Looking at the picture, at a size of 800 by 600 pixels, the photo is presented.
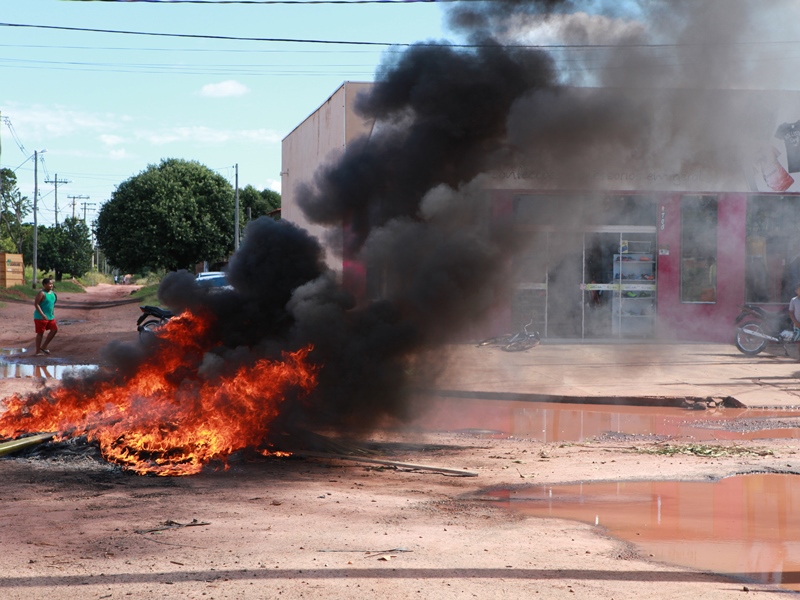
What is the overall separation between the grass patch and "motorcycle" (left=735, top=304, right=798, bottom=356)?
28.5ft

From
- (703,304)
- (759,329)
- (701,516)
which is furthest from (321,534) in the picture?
(703,304)

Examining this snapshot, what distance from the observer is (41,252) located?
60688mm

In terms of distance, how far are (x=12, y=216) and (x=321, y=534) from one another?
65.4 metres

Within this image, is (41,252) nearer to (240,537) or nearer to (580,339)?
(580,339)

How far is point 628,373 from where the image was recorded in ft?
48.0

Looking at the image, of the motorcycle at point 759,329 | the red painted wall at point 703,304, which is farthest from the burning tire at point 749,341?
the red painted wall at point 703,304

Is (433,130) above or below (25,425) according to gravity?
above

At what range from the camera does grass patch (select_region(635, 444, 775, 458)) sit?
798 centimetres

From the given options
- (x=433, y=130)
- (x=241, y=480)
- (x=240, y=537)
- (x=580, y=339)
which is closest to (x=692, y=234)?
(x=580, y=339)

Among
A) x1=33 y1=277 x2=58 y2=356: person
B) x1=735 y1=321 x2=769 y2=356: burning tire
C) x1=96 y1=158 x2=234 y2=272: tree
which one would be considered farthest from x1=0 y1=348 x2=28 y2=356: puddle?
x1=96 y1=158 x2=234 y2=272: tree

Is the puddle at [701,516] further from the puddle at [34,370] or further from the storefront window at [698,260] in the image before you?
the storefront window at [698,260]

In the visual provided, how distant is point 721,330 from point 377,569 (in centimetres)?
1714

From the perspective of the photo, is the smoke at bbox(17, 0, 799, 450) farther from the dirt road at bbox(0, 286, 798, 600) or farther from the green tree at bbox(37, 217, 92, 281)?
the green tree at bbox(37, 217, 92, 281)

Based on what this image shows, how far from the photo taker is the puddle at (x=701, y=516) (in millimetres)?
4691
